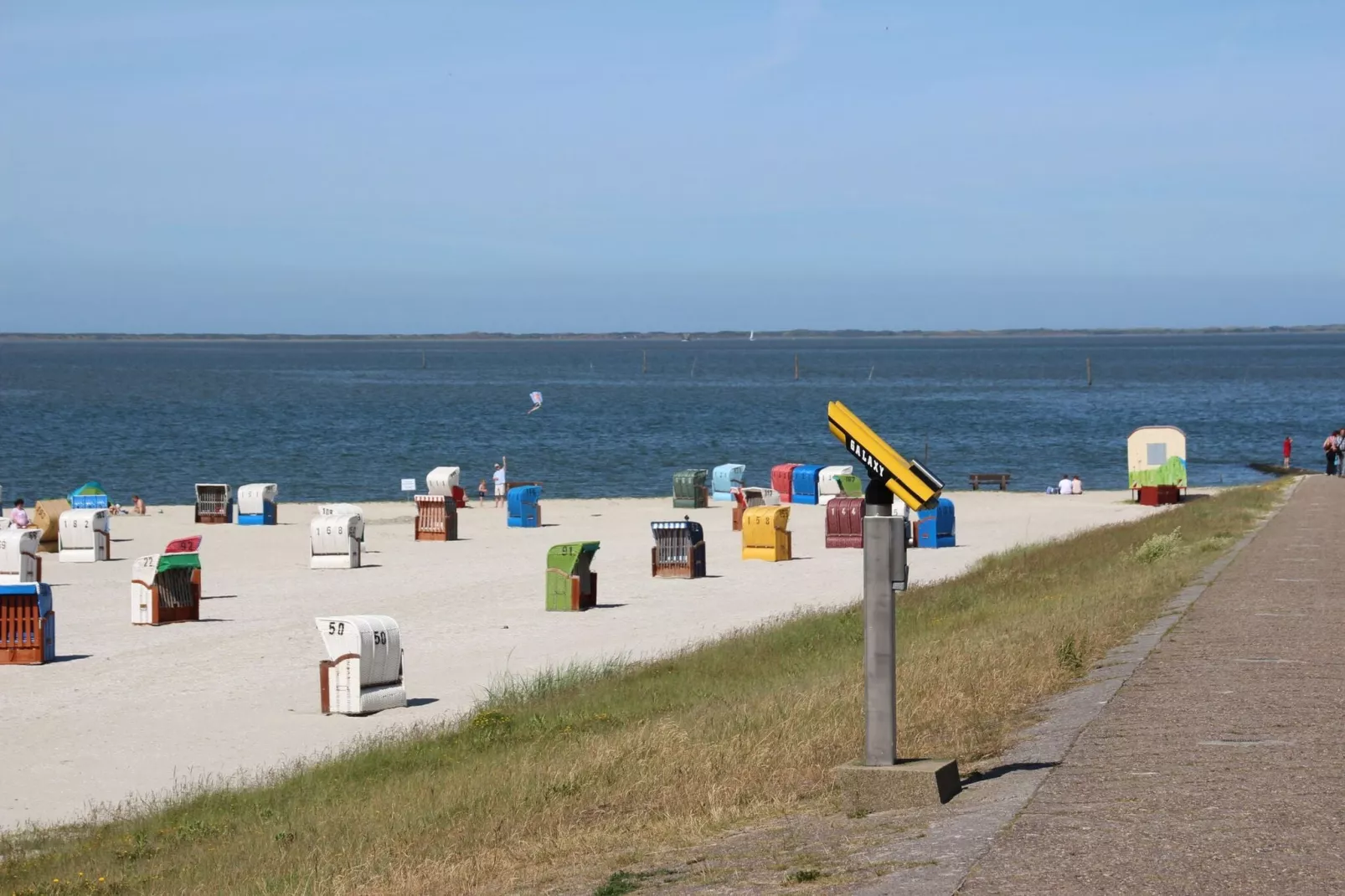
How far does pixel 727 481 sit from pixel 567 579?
1013 inches

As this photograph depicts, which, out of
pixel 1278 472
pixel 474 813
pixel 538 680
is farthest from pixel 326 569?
pixel 1278 472

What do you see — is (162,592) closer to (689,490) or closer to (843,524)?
(843,524)

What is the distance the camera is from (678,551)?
29656 mm

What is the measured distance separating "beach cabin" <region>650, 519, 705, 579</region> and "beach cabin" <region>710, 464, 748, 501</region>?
805 inches

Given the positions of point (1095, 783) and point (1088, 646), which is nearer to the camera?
point (1095, 783)

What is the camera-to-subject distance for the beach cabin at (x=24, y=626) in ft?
66.5

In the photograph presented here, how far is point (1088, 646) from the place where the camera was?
1260 centimetres

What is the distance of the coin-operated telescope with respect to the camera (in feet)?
25.5

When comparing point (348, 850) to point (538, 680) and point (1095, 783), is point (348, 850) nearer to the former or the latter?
point (1095, 783)

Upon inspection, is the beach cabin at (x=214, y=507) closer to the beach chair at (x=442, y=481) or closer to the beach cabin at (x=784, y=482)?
the beach chair at (x=442, y=481)

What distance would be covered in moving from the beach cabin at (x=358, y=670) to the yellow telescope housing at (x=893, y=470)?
1038 cm

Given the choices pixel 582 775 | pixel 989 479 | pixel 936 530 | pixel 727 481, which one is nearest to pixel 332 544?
pixel 936 530

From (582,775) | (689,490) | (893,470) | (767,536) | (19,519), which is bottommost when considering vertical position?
(689,490)

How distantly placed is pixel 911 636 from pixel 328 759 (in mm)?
6056
